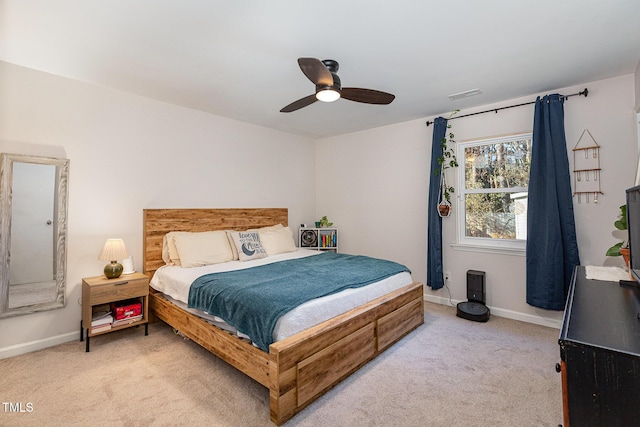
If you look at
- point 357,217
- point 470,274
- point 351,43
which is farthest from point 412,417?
point 357,217

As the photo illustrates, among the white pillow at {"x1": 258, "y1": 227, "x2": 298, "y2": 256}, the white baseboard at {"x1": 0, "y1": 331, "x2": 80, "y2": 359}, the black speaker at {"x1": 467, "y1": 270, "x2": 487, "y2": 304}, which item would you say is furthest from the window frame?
the white baseboard at {"x1": 0, "y1": 331, "x2": 80, "y2": 359}

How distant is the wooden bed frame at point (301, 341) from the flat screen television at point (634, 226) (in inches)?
64.4

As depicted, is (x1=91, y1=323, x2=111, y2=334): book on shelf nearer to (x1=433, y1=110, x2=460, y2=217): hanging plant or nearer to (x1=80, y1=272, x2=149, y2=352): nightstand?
(x1=80, y1=272, x2=149, y2=352): nightstand

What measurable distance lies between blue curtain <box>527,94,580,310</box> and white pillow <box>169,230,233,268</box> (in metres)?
3.40

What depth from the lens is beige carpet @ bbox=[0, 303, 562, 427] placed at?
1819 millimetres

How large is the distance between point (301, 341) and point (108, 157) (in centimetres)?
280

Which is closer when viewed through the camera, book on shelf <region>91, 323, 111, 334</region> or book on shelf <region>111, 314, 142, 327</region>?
book on shelf <region>91, 323, 111, 334</region>

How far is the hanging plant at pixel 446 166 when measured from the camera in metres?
3.81

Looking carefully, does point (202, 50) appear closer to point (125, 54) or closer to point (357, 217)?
point (125, 54)

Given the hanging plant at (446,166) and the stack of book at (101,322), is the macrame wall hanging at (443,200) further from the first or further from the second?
the stack of book at (101,322)

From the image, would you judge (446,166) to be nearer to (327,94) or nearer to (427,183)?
(427,183)

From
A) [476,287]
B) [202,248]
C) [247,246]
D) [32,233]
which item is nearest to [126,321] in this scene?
[202,248]

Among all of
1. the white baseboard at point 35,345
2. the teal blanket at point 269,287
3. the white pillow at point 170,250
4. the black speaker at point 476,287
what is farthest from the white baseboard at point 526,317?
the white baseboard at point 35,345

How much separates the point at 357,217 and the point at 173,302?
2933 mm
